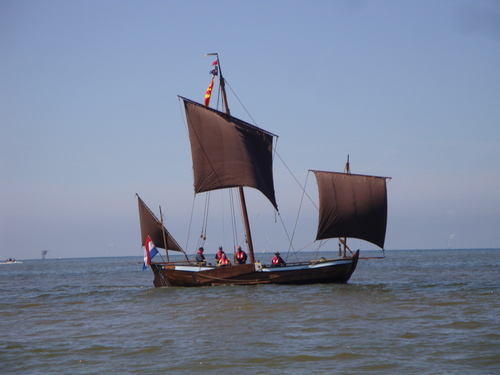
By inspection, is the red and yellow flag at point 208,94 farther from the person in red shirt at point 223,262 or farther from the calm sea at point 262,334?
the calm sea at point 262,334

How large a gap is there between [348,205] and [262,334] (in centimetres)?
2086

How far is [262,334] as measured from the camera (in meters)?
19.9

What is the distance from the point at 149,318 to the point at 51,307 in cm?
902

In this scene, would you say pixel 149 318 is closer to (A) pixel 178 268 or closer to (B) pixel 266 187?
(A) pixel 178 268

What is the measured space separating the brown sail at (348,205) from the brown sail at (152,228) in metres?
9.35

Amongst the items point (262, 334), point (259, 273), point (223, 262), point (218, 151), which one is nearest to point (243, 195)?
point (218, 151)

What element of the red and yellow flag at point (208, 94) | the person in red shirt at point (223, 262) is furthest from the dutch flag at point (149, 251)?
the red and yellow flag at point (208, 94)

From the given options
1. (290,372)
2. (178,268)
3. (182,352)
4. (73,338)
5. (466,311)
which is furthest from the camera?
(178,268)

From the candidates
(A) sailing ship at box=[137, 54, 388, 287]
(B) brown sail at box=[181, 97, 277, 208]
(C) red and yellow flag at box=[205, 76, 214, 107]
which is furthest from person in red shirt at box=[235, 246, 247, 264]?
(C) red and yellow flag at box=[205, 76, 214, 107]

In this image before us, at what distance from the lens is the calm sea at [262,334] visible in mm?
15820

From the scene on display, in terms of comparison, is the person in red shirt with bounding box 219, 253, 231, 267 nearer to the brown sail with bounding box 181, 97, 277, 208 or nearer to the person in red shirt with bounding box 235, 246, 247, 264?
the person in red shirt with bounding box 235, 246, 247, 264

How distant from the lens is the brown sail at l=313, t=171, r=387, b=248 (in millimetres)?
39656

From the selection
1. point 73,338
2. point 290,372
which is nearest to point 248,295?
point 73,338

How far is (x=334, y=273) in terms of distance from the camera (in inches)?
1503
